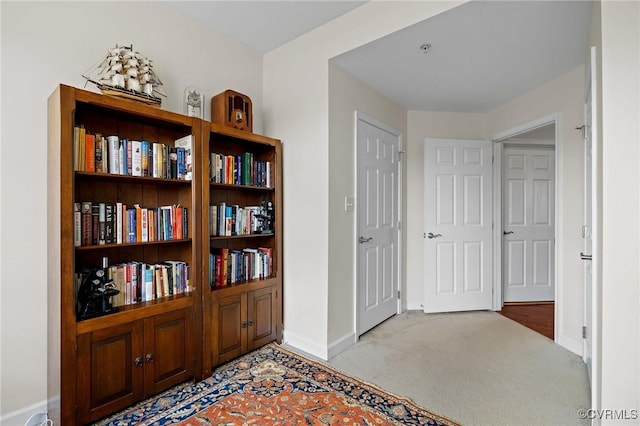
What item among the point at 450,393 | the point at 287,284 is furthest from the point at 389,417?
the point at 287,284

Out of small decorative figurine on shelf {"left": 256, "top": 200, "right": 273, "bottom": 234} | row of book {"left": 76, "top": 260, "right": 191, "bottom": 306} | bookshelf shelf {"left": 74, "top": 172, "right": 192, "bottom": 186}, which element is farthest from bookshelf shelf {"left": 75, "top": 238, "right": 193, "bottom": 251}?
small decorative figurine on shelf {"left": 256, "top": 200, "right": 273, "bottom": 234}

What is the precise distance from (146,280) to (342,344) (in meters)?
1.59

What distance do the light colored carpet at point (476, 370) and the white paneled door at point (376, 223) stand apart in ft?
0.82

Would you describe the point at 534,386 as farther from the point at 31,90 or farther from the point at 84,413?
the point at 31,90

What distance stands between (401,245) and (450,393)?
1.83m

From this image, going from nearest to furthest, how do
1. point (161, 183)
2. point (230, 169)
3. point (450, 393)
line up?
point (450, 393) → point (161, 183) → point (230, 169)

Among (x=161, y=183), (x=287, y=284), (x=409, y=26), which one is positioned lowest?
(x=287, y=284)

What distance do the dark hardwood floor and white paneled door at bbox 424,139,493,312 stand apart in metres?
0.32

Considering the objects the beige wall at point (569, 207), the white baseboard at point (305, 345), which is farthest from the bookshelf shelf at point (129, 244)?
the beige wall at point (569, 207)

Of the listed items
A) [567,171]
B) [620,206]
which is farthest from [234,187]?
[567,171]

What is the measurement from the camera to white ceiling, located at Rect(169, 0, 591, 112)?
206cm

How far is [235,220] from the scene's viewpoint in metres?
2.55

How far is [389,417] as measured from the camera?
1.81m

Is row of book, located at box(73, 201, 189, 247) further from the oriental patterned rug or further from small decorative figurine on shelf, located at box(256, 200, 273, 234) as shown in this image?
the oriental patterned rug
